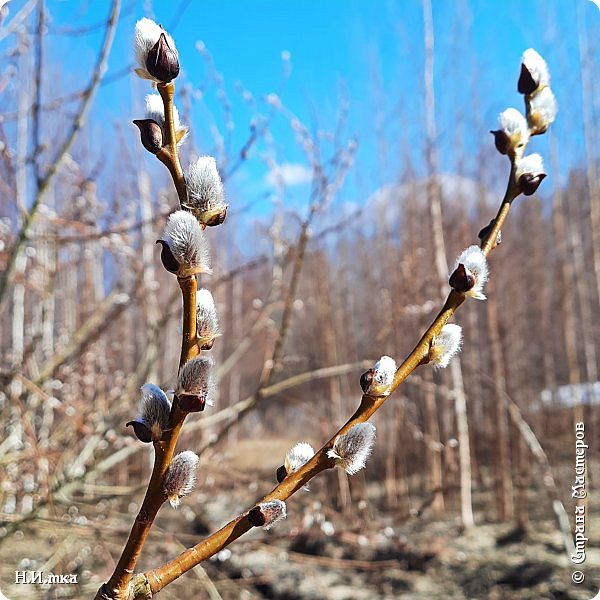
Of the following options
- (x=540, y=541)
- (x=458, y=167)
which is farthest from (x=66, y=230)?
(x=458, y=167)

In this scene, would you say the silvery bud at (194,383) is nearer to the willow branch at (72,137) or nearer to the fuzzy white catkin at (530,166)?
the fuzzy white catkin at (530,166)

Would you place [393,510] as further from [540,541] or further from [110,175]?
[110,175]

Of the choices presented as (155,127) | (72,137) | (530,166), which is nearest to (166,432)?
(155,127)

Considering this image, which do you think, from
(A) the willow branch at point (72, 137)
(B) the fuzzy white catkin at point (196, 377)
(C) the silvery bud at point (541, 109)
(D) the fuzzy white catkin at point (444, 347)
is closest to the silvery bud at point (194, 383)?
(B) the fuzzy white catkin at point (196, 377)

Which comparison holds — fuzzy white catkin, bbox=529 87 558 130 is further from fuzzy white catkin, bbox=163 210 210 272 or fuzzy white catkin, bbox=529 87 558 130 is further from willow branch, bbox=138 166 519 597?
fuzzy white catkin, bbox=163 210 210 272

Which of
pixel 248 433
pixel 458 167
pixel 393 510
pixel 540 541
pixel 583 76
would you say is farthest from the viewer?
pixel 248 433

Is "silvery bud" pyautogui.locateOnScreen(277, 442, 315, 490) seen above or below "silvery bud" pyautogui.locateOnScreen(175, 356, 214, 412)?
below

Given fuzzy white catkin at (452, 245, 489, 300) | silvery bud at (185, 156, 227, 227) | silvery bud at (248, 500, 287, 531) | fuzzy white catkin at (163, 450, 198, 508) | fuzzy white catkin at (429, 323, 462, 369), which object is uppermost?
silvery bud at (185, 156, 227, 227)

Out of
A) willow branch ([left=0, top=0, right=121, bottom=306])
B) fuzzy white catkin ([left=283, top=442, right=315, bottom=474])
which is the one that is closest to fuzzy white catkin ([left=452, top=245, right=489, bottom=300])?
fuzzy white catkin ([left=283, top=442, right=315, bottom=474])
